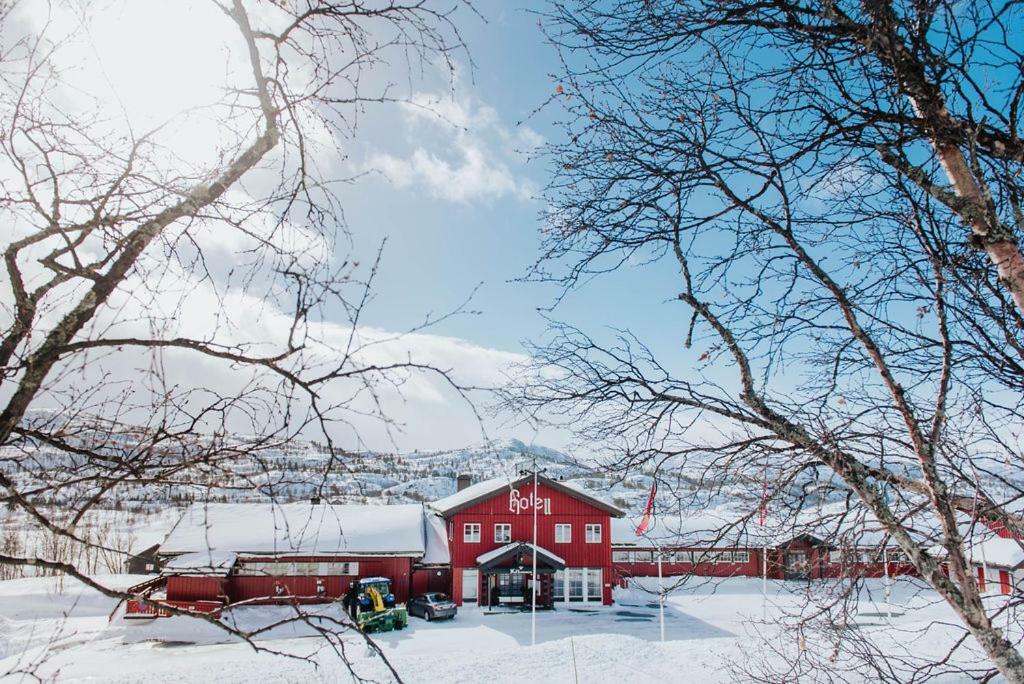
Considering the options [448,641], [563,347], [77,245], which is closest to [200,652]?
[448,641]

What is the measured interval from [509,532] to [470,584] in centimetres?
288

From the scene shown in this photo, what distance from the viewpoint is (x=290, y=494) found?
244 centimetres

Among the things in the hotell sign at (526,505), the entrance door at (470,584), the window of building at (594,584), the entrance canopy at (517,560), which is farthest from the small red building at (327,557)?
the window of building at (594,584)

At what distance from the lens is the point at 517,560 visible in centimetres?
2750

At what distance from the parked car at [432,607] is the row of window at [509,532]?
4.04 meters

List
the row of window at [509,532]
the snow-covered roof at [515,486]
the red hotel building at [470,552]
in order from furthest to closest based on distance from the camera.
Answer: the row of window at [509,532] → the snow-covered roof at [515,486] → the red hotel building at [470,552]

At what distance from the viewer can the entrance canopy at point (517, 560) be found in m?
27.3

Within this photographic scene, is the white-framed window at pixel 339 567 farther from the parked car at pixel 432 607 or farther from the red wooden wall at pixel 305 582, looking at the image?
the parked car at pixel 432 607

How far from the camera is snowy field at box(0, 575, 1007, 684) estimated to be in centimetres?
1338

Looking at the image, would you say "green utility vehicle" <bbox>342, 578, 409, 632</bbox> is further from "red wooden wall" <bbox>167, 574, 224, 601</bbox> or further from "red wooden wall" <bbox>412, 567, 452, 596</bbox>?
"red wooden wall" <bbox>167, 574, 224, 601</bbox>

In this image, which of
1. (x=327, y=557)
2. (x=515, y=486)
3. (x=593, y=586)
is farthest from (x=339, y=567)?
(x=593, y=586)

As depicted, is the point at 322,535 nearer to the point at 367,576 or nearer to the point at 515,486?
the point at 367,576

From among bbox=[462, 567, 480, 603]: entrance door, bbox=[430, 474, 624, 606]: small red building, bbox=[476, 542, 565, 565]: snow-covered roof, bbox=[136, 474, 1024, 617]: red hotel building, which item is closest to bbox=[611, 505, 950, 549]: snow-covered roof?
bbox=[136, 474, 1024, 617]: red hotel building

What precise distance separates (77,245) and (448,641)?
19.9 meters
